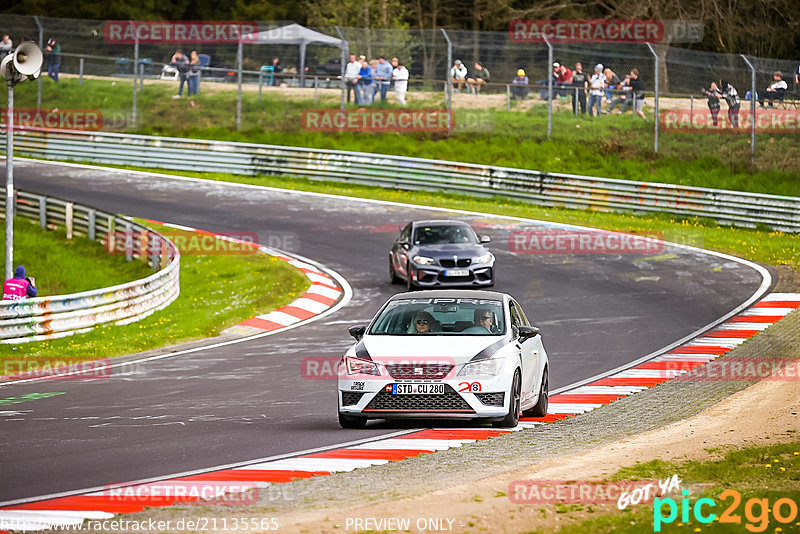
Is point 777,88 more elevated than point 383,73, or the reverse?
point 777,88

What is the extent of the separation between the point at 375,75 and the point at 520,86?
14.5ft

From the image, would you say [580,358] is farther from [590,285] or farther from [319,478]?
[319,478]

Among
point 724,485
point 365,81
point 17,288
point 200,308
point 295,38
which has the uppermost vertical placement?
point 295,38

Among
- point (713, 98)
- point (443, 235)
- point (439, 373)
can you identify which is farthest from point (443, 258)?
point (713, 98)

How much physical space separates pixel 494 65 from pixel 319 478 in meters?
27.5

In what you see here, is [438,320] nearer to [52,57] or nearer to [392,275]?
[392,275]

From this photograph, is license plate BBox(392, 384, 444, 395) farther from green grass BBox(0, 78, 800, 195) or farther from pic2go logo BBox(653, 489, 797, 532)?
green grass BBox(0, 78, 800, 195)

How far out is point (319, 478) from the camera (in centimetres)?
936

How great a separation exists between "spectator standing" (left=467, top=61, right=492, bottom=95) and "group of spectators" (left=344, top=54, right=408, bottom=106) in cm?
198

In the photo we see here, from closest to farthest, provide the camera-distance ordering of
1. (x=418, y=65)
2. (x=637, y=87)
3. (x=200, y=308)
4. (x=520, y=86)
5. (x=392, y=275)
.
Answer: (x=200, y=308) → (x=392, y=275) → (x=637, y=87) → (x=520, y=86) → (x=418, y=65)

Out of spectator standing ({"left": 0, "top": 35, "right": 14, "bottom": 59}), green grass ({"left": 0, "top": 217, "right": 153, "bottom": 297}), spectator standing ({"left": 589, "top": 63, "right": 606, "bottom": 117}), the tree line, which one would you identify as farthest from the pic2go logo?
the tree line

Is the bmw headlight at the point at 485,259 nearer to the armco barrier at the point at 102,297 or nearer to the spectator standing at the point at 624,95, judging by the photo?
the armco barrier at the point at 102,297

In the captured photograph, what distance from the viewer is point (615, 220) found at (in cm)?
3141

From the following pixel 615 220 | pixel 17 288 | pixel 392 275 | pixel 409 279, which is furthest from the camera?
pixel 615 220
